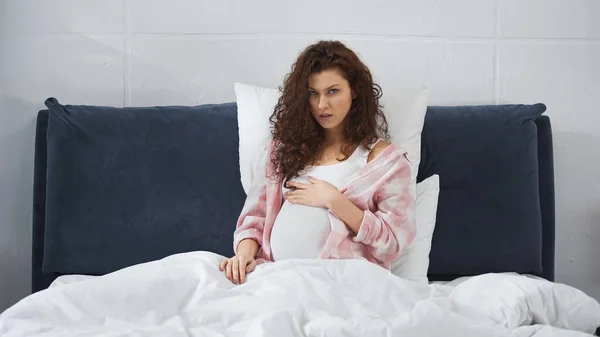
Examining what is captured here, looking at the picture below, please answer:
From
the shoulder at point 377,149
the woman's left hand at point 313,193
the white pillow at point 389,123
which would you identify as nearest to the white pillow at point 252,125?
the white pillow at point 389,123

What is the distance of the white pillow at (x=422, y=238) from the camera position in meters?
2.16

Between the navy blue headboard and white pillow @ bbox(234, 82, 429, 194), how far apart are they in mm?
63

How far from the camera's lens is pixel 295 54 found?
260cm

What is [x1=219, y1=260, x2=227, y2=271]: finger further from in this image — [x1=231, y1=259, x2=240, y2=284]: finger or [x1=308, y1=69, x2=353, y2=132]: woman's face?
[x1=308, y1=69, x2=353, y2=132]: woman's face

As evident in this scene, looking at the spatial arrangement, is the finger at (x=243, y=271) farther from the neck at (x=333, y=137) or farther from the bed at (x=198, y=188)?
the neck at (x=333, y=137)

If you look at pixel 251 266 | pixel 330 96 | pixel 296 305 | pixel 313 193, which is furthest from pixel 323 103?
pixel 296 305

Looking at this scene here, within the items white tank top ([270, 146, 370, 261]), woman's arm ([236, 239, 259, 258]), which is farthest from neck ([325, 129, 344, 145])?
woman's arm ([236, 239, 259, 258])

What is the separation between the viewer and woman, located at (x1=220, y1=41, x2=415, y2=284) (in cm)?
203

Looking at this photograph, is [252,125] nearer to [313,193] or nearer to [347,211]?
[313,193]

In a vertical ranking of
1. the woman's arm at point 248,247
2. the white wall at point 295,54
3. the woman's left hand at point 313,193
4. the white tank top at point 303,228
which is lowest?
the woman's arm at point 248,247

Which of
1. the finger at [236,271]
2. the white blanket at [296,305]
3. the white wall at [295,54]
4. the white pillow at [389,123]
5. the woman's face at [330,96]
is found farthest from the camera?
the white wall at [295,54]

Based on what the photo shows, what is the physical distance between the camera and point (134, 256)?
91.9 inches

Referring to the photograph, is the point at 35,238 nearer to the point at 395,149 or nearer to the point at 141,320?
the point at 141,320

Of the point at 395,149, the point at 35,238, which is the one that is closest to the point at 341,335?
the point at 395,149
